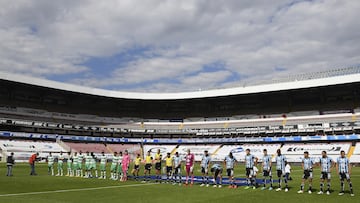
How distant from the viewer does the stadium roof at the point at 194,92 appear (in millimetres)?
55938

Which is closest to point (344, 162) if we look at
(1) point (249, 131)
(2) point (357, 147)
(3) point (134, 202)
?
(3) point (134, 202)

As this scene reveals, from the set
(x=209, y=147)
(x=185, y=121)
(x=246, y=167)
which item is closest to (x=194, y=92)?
(x=185, y=121)

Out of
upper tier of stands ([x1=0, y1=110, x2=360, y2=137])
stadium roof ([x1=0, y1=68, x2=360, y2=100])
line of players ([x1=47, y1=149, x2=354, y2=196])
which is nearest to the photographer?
line of players ([x1=47, y1=149, x2=354, y2=196])

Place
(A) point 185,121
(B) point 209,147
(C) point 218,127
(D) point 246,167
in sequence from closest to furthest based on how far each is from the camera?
(D) point 246,167 < (B) point 209,147 < (C) point 218,127 < (A) point 185,121

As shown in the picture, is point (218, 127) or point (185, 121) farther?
point (185, 121)

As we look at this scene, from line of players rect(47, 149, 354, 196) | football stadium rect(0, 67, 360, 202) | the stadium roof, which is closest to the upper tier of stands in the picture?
Answer: football stadium rect(0, 67, 360, 202)

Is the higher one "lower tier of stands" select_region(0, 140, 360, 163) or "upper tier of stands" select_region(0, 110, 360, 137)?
"upper tier of stands" select_region(0, 110, 360, 137)

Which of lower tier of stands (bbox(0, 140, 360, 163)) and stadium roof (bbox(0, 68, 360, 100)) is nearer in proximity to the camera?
lower tier of stands (bbox(0, 140, 360, 163))

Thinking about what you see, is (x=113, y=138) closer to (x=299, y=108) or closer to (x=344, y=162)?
(x=299, y=108)

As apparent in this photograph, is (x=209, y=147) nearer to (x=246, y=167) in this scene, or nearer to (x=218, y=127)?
(x=218, y=127)

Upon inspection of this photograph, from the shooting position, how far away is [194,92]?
7106 centimetres

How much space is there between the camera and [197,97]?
7056cm

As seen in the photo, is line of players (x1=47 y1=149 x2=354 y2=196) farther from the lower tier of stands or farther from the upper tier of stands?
the upper tier of stands

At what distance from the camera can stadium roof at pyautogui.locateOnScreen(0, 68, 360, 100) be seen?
55.9m
